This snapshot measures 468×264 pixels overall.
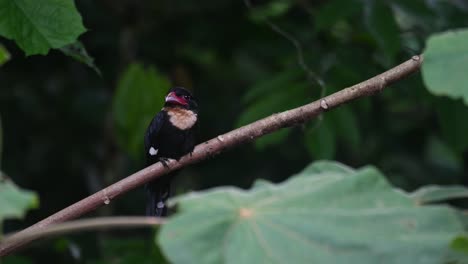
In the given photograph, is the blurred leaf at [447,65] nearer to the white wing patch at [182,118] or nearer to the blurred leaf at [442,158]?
the white wing patch at [182,118]

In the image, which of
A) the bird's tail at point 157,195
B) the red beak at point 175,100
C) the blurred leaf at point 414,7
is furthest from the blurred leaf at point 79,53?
the blurred leaf at point 414,7

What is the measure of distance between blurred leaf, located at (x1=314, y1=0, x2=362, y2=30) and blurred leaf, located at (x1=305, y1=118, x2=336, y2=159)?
494 millimetres

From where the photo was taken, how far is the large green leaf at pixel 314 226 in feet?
5.20

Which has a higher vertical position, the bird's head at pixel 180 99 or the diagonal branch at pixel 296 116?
the diagonal branch at pixel 296 116

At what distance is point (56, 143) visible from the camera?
6.25 meters

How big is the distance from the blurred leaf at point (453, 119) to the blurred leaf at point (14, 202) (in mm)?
3222

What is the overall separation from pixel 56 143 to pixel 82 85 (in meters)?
0.47

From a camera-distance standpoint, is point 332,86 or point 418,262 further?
point 332,86

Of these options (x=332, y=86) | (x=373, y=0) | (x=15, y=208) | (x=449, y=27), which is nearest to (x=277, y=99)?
(x=332, y=86)

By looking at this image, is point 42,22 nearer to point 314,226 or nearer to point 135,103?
point 314,226

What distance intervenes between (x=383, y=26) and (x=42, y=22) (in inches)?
74.3

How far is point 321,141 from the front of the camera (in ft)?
13.6

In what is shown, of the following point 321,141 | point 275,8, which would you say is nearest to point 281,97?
point 321,141

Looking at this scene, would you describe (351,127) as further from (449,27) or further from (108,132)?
(108,132)
